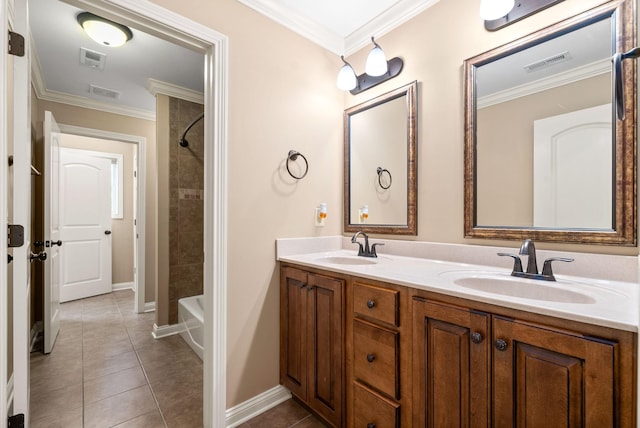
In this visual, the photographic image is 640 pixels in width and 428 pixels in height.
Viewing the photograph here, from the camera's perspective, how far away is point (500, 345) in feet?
2.97

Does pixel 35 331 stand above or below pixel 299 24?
below

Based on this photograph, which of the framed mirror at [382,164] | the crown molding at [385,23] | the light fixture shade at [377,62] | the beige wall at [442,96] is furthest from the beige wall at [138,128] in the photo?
the beige wall at [442,96]

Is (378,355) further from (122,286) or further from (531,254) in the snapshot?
(122,286)

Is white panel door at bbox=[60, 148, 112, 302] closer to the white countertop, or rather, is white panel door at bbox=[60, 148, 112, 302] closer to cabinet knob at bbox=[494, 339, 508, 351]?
the white countertop

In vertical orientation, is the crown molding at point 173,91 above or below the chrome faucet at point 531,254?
above

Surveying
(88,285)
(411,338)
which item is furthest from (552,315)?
(88,285)

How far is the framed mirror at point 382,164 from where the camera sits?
184cm

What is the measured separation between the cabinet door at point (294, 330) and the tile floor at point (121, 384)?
192 millimetres

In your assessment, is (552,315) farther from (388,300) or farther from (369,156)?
(369,156)

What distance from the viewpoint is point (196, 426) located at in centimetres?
162

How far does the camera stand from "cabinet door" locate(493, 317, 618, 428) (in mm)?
744

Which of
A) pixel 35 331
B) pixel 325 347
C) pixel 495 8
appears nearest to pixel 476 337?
pixel 325 347

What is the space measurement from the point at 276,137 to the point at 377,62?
836 mm

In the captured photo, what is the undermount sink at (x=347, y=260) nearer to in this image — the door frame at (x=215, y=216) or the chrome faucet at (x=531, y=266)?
the door frame at (x=215, y=216)
